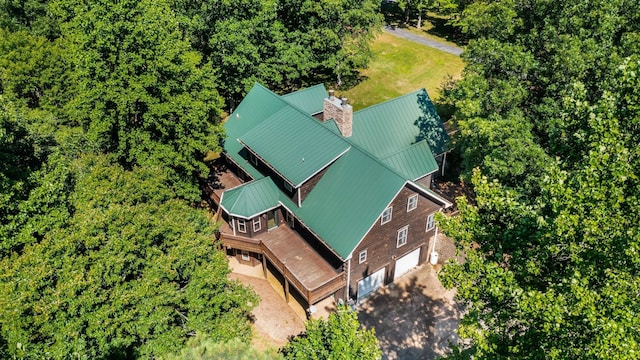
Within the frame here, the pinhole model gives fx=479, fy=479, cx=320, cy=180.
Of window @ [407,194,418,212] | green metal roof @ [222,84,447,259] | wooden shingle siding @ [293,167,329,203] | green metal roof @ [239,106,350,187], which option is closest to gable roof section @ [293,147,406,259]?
green metal roof @ [222,84,447,259]

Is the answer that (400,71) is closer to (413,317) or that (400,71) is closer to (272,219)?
(272,219)

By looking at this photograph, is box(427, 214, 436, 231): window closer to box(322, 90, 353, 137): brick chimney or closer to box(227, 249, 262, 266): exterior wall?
box(322, 90, 353, 137): brick chimney

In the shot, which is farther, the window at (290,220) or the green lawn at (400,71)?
the green lawn at (400,71)

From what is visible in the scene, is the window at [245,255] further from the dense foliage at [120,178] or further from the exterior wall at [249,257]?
the dense foliage at [120,178]

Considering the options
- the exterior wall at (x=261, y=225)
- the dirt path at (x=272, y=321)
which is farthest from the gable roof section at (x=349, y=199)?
the dirt path at (x=272, y=321)

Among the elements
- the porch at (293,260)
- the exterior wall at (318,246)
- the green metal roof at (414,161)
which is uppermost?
the green metal roof at (414,161)

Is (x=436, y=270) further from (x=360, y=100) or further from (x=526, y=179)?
(x=360, y=100)
